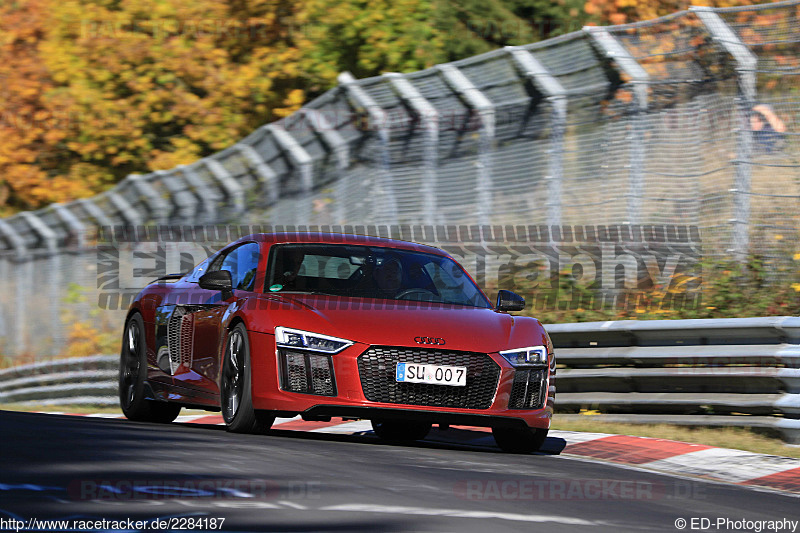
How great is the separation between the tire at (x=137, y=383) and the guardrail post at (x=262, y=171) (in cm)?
764

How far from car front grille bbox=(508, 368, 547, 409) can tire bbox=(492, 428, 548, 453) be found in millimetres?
234

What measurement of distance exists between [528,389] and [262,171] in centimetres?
1043

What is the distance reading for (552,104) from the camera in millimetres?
14359

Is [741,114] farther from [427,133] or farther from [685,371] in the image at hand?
[427,133]

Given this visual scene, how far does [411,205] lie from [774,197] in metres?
4.96

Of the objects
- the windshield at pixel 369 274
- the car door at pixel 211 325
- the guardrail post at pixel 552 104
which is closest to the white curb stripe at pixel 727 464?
the windshield at pixel 369 274

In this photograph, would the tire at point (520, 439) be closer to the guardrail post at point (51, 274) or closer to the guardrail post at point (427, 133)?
the guardrail post at point (427, 133)

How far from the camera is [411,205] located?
1609cm

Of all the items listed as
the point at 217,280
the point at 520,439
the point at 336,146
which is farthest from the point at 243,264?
the point at 336,146

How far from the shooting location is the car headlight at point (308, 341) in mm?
8188

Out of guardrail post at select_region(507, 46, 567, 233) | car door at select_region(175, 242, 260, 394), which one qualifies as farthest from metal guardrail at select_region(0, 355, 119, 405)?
car door at select_region(175, 242, 260, 394)

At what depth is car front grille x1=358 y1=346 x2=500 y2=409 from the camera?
8.20 metres

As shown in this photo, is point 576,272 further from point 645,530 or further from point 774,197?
point 645,530

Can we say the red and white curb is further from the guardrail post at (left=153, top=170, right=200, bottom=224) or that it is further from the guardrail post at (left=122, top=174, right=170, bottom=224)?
the guardrail post at (left=122, top=174, right=170, bottom=224)
